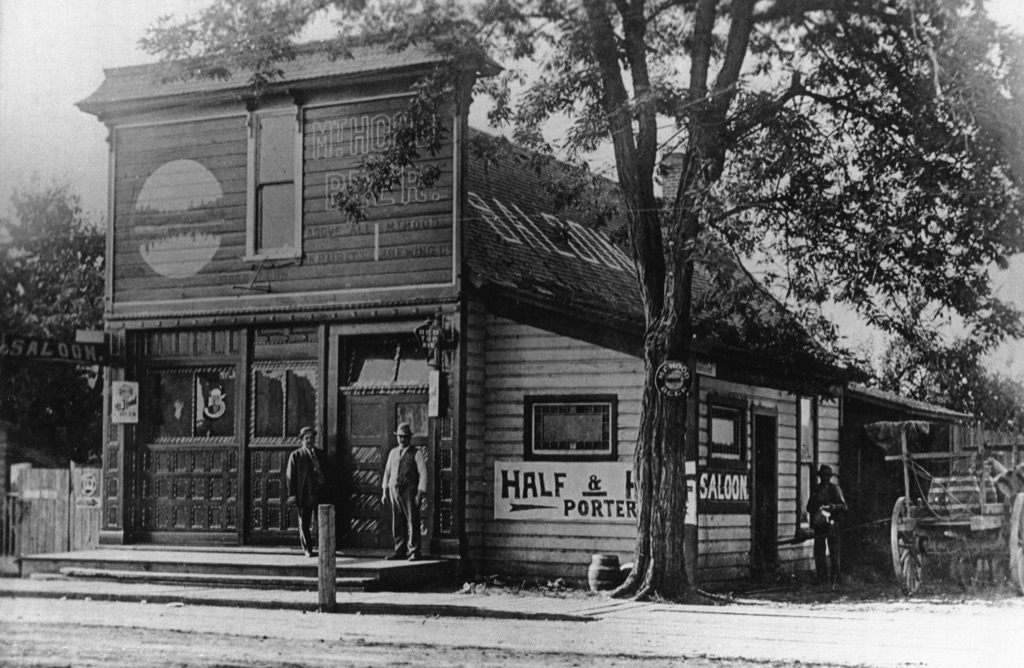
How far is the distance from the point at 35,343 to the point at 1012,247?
12.1m

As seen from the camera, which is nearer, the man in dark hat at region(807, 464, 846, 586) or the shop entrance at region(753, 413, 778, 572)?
the man in dark hat at region(807, 464, 846, 586)

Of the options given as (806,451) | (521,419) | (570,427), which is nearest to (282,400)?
(521,419)

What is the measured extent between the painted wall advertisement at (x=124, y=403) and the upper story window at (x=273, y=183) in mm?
2758

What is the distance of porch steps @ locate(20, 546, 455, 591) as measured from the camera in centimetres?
1717

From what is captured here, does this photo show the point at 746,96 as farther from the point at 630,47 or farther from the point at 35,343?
the point at 35,343

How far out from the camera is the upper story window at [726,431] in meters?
19.3

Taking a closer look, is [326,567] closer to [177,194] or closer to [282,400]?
[282,400]

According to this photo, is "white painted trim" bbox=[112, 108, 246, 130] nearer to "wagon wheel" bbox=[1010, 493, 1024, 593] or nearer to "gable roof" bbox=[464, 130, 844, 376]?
"gable roof" bbox=[464, 130, 844, 376]

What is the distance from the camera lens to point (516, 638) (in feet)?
42.6

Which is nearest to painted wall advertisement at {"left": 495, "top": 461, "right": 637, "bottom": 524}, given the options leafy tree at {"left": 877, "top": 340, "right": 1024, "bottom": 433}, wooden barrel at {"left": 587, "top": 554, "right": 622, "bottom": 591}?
wooden barrel at {"left": 587, "top": 554, "right": 622, "bottom": 591}

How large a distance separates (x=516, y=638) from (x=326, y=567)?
10.3ft

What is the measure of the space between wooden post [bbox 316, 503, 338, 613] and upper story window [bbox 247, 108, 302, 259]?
570 cm

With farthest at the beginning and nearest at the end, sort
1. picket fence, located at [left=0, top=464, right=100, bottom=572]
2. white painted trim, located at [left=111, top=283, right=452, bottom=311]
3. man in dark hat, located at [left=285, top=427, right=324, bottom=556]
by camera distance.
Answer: picket fence, located at [left=0, top=464, right=100, bottom=572] < white painted trim, located at [left=111, top=283, right=452, bottom=311] < man in dark hat, located at [left=285, top=427, right=324, bottom=556]

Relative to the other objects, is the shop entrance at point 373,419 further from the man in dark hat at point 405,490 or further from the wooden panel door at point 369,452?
the man in dark hat at point 405,490
